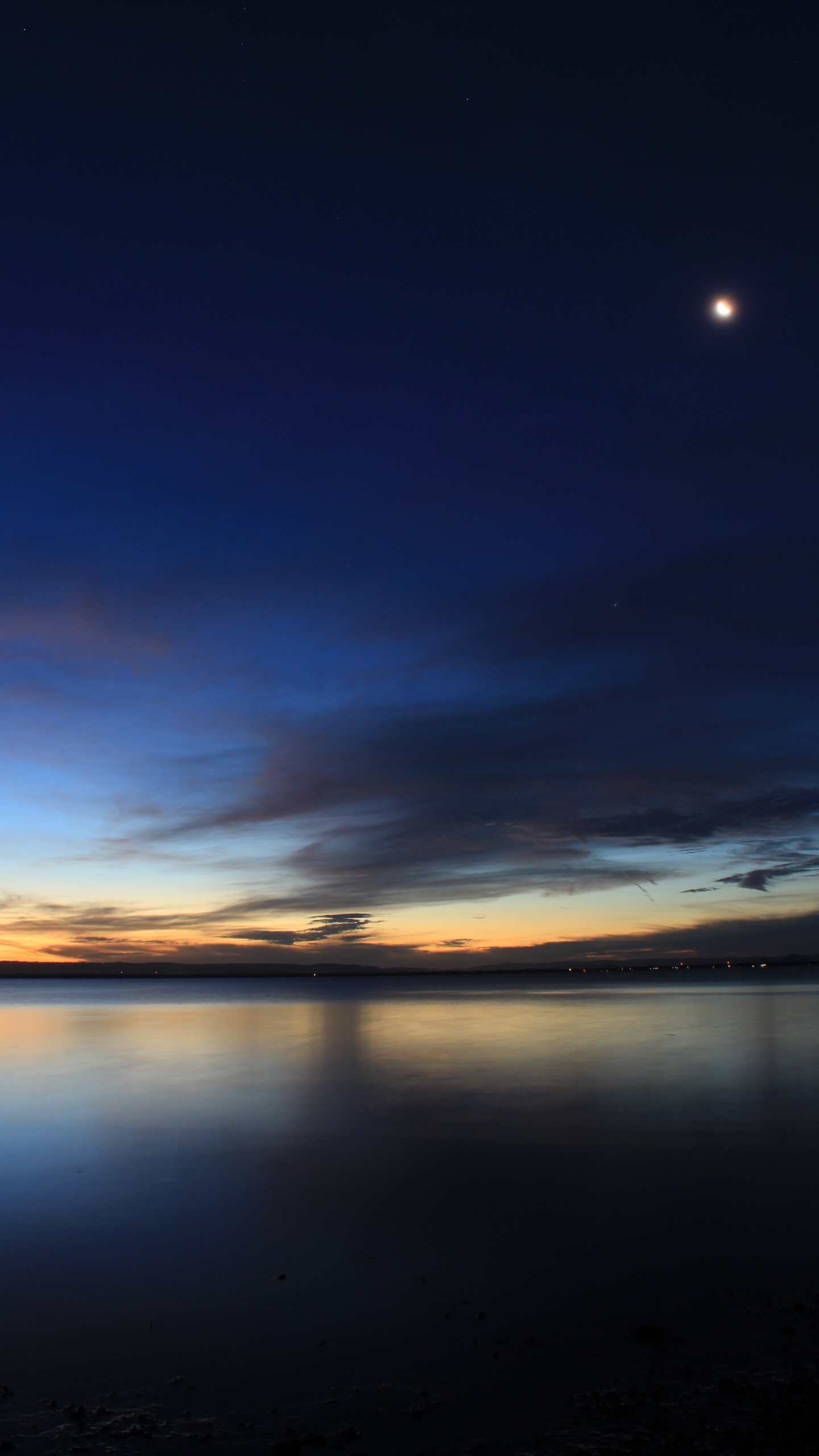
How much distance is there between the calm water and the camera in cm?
985

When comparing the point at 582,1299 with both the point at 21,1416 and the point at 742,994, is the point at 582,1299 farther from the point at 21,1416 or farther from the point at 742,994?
the point at 742,994

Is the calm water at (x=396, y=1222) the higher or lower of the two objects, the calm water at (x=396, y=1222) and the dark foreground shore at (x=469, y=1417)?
the lower

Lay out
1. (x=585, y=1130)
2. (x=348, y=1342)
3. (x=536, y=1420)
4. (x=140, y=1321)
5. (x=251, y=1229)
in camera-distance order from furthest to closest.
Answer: (x=585, y=1130), (x=251, y=1229), (x=140, y=1321), (x=348, y=1342), (x=536, y=1420)

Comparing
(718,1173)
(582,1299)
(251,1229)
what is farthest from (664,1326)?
(718,1173)

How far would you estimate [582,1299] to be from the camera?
37.5 ft

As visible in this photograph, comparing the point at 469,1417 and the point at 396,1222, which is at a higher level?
the point at 469,1417

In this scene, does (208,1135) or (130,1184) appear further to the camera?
(208,1135)

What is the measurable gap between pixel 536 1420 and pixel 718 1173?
38.5 feet

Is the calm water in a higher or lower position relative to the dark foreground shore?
lower

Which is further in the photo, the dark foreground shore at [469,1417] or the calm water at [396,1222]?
→ the calm water at [396,1222]

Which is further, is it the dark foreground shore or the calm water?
the calm water

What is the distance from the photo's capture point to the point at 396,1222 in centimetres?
1515

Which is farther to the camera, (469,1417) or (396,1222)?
(396,1222)

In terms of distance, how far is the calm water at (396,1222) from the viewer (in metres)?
9.85
